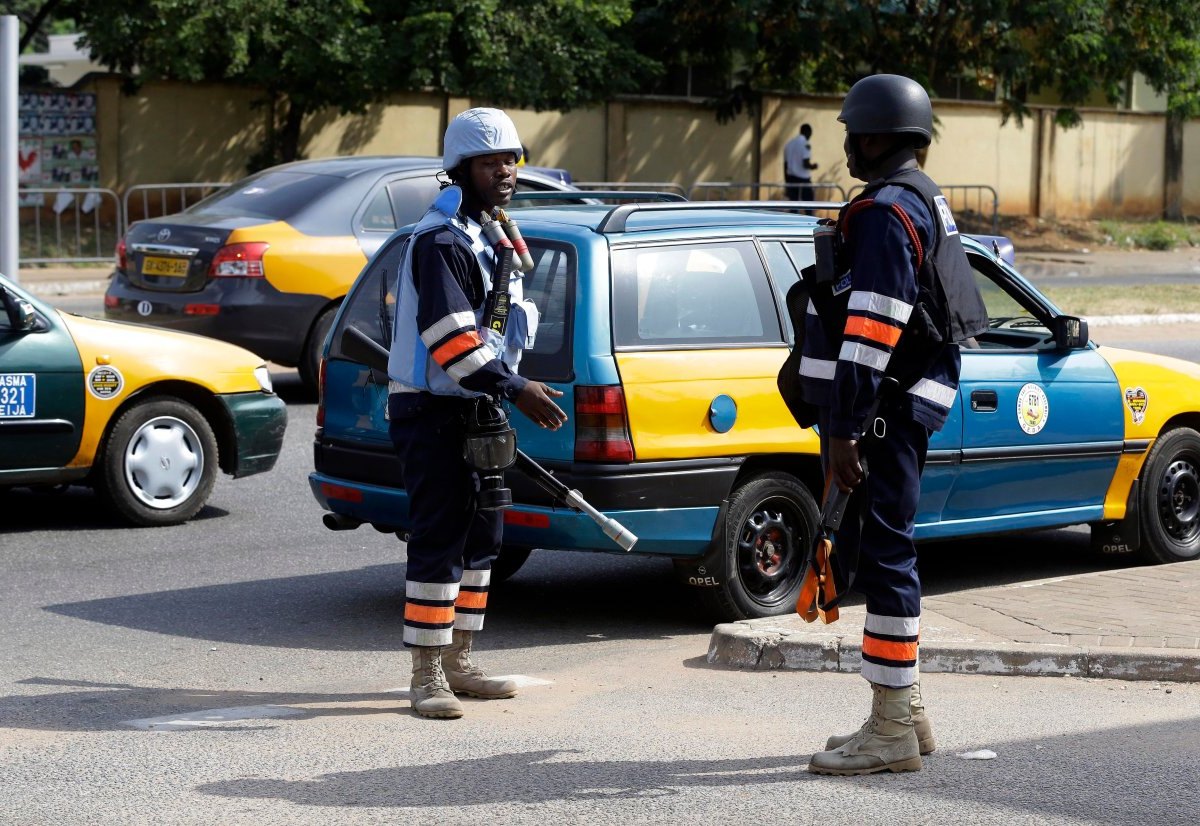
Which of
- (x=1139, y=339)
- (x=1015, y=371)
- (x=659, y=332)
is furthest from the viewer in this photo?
(x=1139, y=339)

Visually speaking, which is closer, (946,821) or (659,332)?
(946,821)

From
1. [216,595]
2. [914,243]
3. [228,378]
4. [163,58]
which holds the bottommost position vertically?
[216,595]

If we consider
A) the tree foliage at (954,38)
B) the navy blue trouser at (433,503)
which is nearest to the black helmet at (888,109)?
the navy blue trouser at (433,503)

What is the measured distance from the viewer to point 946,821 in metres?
4.58

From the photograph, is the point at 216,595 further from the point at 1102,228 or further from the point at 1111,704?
the point at 1102,228

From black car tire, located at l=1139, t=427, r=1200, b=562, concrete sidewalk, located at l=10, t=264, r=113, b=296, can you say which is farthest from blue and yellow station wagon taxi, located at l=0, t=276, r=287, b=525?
concrete sidewalk, located at l=10, t=264, r=113, b=296

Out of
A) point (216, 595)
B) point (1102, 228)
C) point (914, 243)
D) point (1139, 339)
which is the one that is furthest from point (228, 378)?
point (1102, 228)

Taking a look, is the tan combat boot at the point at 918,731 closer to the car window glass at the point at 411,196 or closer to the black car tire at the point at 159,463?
the black car tire at the point at 159,463

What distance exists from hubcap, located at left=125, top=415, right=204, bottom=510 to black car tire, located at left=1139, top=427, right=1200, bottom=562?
4650 mm

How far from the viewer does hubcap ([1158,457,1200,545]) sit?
8188 millimetres

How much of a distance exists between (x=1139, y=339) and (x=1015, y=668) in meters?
12.6

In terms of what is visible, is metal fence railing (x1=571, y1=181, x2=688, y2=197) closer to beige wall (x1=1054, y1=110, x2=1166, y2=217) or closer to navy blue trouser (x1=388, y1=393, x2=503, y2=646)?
beige wall (x1=1054, y1=110, x2=1166, y2=217)

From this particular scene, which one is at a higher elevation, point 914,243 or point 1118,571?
point 914,243

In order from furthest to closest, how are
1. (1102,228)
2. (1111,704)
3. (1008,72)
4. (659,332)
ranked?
(1102,228)
(1008,72)
(659,332)
(1111,704)
